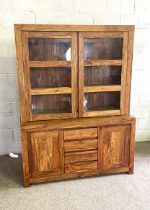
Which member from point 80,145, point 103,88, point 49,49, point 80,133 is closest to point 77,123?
point 80,133

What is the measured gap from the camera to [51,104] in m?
2.46

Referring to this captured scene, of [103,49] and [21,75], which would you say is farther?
[103,49]

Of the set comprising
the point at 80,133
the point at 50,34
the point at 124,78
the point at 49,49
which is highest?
the point at 50,34

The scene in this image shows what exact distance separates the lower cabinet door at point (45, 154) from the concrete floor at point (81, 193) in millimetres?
175

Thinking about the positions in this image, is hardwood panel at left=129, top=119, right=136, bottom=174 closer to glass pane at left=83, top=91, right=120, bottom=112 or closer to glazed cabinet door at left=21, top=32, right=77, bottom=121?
glass pane at left=83, top=91, right=120, bottom=112

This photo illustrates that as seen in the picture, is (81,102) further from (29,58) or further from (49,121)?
(29,58)

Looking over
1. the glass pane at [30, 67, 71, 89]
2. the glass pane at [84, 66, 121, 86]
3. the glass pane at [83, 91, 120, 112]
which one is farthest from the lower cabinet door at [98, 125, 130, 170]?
the glass pane at [30, 67, 71, 89]

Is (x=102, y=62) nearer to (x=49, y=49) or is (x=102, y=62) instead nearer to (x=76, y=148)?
(x=49, y=49)

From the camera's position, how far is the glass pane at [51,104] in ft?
7.82

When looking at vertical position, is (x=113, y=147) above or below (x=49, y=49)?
below

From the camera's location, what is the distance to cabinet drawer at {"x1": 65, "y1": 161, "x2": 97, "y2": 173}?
236cm

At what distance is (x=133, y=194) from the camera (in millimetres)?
2170

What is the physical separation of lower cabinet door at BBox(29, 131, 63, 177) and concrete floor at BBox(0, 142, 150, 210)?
0.57ft

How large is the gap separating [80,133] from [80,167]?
381 millimetres
